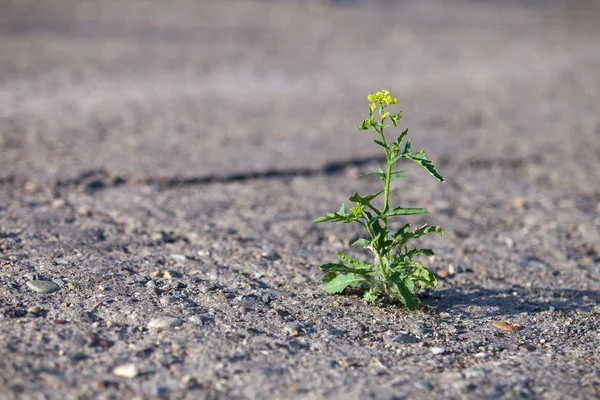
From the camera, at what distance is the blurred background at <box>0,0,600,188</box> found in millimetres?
5254

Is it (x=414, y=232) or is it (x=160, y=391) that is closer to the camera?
(x=160, y=391)

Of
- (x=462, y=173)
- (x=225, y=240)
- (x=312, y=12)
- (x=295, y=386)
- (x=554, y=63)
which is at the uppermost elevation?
(x=312, y=12)

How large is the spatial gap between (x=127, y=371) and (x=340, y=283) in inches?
37.4

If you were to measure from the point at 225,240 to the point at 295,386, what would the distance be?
147cm

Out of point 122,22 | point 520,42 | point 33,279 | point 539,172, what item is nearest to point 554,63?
point 520,42

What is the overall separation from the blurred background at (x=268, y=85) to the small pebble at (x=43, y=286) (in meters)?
1.74

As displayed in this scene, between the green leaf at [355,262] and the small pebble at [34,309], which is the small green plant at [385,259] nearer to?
the green leaf at [355,262]

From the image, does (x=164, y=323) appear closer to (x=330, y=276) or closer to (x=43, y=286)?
(x=43, y=286)

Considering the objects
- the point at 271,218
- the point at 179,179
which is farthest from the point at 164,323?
the point at 179,179

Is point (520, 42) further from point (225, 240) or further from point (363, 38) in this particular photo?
point (225, 240)

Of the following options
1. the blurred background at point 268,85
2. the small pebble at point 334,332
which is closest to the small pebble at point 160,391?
the small pebble at point 334,332

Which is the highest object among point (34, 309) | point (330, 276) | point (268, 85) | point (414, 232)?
point (268, 85)

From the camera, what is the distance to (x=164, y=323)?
250 cm

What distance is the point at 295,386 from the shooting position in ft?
7.15
